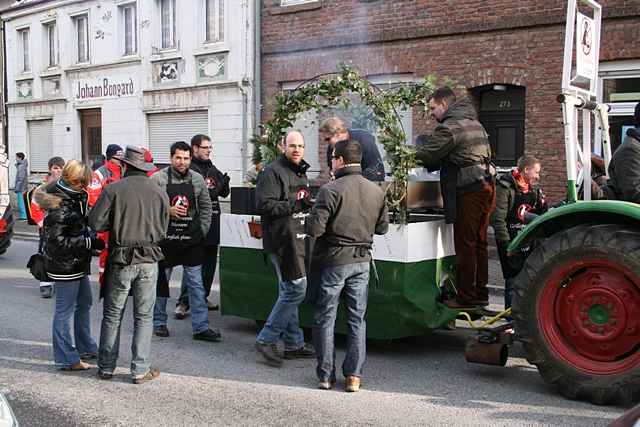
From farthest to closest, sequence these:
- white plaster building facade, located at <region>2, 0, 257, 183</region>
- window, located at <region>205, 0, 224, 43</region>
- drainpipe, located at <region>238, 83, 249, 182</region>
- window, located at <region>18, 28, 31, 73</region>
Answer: window, located at <region>18, 28, 31, 73</region>
window, located at <region>205, 0, 224, 43</region>
white plaster building facade, located at <region>2, 0, 257, 183</region>
drainpipe, located at <region>238, 83, 249, 182</region>

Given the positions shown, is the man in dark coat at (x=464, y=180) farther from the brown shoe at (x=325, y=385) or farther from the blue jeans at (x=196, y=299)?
the blue jeans at (x=196, y=299)

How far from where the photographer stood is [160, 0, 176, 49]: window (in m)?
18.4

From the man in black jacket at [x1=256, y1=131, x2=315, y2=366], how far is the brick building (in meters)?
4.94

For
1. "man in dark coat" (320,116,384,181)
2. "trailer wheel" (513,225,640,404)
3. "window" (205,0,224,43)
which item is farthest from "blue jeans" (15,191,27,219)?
"trailer wheel" (513,225,640,404)

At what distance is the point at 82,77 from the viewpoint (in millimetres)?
20953

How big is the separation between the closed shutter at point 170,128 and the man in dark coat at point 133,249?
12.0 m

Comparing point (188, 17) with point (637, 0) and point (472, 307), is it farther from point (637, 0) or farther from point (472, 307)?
point (472, 307)

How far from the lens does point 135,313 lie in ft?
19.0

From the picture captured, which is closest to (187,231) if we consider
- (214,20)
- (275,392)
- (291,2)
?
(275,392)

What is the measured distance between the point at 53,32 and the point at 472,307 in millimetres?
19056

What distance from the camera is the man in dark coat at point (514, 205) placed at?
705 centimetres

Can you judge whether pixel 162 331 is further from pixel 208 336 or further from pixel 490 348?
pixel 490 348

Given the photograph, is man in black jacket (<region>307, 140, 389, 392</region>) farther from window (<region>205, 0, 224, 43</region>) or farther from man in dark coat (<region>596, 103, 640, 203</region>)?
window (<region>205, 0, 224, 43</region>)

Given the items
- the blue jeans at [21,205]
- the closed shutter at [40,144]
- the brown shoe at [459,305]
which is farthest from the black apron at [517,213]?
the closed shutter at [40,144]
